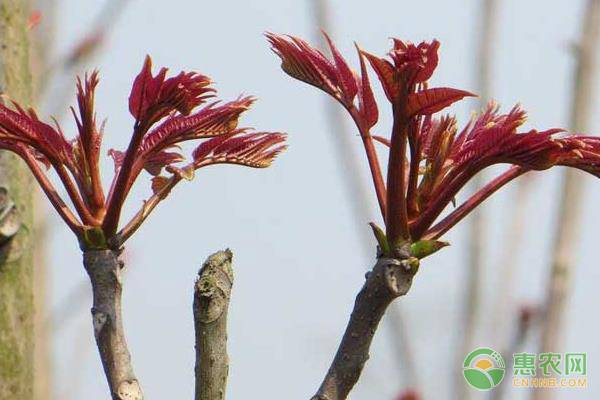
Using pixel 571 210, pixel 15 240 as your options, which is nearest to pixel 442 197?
pixel 15 240

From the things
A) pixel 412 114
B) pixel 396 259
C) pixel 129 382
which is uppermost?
pixel 412 114

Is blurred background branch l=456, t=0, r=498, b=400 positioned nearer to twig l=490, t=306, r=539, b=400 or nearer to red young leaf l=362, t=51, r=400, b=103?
twig l=490, t=306, r=539, b=400

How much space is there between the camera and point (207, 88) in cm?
84

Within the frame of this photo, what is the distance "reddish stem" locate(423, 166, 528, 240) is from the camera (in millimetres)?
854

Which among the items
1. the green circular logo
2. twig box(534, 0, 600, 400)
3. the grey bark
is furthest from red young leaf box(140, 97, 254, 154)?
twig box(534, 0, 600, 400)

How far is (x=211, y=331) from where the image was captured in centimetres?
85

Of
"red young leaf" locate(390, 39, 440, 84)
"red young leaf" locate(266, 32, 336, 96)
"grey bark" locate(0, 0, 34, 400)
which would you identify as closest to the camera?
"red young leaf" locate(390, 39, 440, 84)

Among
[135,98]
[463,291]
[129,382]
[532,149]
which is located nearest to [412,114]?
[532,149]

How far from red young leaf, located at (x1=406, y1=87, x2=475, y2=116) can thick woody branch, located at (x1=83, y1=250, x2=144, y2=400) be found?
30 centimetres

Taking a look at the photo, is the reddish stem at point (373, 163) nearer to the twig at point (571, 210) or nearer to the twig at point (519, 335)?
the twig at point (519, 335)

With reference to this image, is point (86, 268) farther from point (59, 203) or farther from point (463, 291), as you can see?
point (463, 291)

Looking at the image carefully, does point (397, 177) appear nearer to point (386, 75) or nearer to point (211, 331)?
point (386, 75)

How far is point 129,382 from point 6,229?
16.6 inches

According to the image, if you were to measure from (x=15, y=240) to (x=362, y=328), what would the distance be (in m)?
0.54
